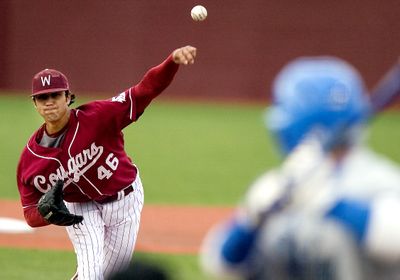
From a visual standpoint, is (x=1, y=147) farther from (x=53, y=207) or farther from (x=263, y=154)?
(x=53, y=207)

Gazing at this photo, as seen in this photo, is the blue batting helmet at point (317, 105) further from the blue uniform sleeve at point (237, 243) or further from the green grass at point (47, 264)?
the green grass at point (47, 264)

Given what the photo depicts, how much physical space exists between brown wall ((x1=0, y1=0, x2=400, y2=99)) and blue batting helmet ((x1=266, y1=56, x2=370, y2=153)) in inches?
846

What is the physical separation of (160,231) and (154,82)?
443cm

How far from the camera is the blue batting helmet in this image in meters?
2.60

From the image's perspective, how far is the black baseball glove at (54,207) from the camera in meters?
6.05

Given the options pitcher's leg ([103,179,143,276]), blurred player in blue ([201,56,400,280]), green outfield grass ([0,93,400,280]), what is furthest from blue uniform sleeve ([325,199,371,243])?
green outfield grass ([0,93,400,280])

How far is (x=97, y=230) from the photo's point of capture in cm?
654

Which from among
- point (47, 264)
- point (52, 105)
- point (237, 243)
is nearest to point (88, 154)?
point (52, 105)

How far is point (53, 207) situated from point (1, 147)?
461 inches

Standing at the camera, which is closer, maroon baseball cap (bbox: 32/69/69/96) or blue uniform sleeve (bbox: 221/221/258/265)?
blue uniform sleeve (bbox: 221/221/258/265)

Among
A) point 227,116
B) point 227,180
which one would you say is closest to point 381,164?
point 227,180

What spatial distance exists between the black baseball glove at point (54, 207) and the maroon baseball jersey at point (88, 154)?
191mm

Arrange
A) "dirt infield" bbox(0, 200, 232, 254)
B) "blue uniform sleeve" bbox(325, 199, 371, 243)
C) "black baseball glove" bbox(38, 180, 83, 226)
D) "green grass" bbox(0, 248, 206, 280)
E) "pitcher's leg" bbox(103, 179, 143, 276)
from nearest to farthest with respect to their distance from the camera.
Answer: "blue uniform sleeve" bbox(325, 199, 371, 243) → "black baseball glove" bbox(38, 180, 83, 226) → "pitcher's leg" bbox(103, 179, 143, 276) → "green grass" bbox(0, 248, 206, 280) → "dirt infield" bbox(0, 200, 232, 254)

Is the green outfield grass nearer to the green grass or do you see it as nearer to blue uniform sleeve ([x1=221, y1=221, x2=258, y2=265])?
the green grass
